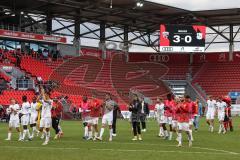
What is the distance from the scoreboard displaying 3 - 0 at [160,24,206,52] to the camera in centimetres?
6209

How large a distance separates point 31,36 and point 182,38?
58.7 feet

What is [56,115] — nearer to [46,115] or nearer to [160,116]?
[46,115]

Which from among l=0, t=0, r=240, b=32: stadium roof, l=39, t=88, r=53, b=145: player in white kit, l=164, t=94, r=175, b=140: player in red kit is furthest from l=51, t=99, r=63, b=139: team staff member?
l=0, t=0, r=240, b=32: stadium roof

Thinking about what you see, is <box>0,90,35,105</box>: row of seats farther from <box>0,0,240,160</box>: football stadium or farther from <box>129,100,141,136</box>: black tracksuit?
<box>129,100,141,136</box>: black tracksuit

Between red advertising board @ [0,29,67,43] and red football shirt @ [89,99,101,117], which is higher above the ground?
red advertising board @ [0,29,67,43]

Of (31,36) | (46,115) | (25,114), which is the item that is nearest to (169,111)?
(46,115)

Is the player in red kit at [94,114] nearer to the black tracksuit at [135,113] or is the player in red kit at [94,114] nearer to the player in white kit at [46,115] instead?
the black tracksuit at [135,113]

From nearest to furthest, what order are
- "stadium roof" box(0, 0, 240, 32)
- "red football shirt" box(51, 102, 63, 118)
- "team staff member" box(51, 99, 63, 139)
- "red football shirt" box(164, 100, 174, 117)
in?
"red football shirt" box(164, 100, 174, 117), "team staff member" box(51, 99, 63, 139), "red football shirt" box(51, 102, 63, 118), "stadium roof" box(0, 0, 240, 32)

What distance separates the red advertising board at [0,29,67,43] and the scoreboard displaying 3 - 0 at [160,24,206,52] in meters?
11.7

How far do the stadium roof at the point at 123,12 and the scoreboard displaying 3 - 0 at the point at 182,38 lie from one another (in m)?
2.37

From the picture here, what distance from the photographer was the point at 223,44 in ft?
249

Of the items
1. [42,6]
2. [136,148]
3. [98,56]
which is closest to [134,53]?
[98,56]

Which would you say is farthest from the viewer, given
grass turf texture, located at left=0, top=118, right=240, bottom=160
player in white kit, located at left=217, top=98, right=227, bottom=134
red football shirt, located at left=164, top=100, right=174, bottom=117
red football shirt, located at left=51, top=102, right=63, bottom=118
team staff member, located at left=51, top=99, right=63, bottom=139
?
player in white kit, located at left=217, top=98, right=227, bottom=134

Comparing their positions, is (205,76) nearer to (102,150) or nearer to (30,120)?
(30,120)
